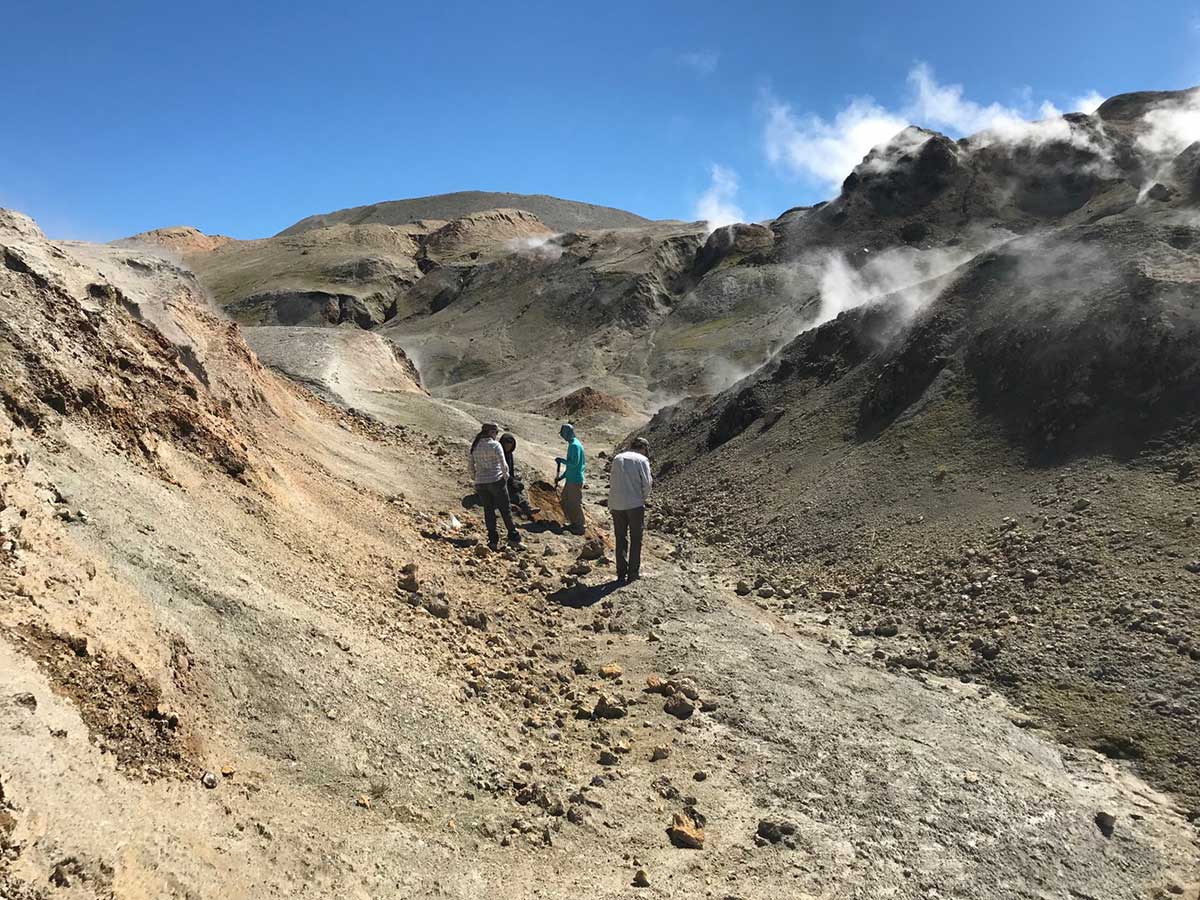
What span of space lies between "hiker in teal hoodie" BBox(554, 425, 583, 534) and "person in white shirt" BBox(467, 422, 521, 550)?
5.54ft

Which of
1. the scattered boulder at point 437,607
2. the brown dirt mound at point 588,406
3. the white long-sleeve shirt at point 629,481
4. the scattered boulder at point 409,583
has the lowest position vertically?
the scattered boulder at point 437,607

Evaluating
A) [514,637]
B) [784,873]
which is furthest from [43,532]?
[784,873]

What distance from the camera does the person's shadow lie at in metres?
9.40

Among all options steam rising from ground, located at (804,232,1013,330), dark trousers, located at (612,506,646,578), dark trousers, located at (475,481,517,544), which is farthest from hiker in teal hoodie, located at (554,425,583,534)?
steam rising from ground, located at (804,232,1013,330)

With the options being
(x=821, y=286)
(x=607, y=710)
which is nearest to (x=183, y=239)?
(x=821, y=286)

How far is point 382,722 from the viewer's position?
5.21 metres

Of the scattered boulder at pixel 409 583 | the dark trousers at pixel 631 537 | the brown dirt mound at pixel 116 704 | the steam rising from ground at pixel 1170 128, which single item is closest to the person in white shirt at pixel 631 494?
the dark trousers at pixel 631 537

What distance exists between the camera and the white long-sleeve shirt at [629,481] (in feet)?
32.4

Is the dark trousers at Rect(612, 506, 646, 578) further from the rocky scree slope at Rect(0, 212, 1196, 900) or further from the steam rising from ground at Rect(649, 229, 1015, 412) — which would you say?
the steam rising from ground at Rect(649, 229, 1015, 412)

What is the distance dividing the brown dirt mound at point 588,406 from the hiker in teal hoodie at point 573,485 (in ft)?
73.1

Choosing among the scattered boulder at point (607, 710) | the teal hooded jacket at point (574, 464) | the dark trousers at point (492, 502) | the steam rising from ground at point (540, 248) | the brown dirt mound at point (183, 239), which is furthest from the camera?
the brown dirt mound at point (183, 239)

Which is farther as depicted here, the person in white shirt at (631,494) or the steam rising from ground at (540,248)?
the steam rising from ground at (540,248)

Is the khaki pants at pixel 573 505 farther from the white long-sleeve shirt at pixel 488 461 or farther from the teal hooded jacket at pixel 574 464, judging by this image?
the white long-sleeve shirt at pixel 488 461

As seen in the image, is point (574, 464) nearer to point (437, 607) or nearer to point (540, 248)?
point (437, 607)
